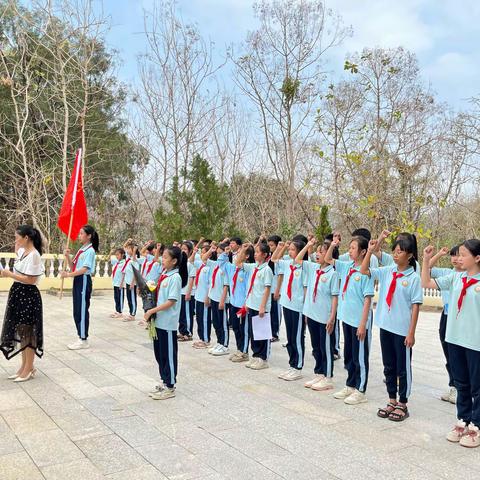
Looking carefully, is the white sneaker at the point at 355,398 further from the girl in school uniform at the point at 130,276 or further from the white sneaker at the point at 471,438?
the girl in school uniform at the point at 130,276

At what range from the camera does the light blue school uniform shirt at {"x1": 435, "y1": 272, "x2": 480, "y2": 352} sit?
3.58 meters

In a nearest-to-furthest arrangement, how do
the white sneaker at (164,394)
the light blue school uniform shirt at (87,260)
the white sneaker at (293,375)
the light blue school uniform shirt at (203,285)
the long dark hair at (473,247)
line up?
the long dark hair at (473,247) < the white sneaker at (164,394) < the white sneaker at (293,375) < the light blue school uniform shirt at (87,260) < the light blue school uniform shirt at (203,285)

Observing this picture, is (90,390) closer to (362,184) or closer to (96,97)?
(362,184)

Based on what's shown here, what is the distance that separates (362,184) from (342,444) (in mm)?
10330

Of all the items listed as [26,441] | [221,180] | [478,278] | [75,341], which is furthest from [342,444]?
[221,180]

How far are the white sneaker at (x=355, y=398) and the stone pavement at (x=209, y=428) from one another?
68mm

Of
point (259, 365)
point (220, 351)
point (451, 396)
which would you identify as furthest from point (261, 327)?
point (451, 396)

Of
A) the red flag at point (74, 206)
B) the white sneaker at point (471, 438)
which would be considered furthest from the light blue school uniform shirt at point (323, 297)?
the red flag at point (74, 206)

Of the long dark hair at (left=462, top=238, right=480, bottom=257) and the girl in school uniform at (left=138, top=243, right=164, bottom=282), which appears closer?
the long dark hair at (left=462, top=238, right=480, bottom=257)

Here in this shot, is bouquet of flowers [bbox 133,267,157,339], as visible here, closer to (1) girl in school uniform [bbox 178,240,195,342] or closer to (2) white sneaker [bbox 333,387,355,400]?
(2) white sneaker [bbox 333,387,355,400]

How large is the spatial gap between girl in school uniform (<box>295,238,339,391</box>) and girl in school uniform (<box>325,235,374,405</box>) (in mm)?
219

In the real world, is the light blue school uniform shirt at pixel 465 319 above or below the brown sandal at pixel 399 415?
above

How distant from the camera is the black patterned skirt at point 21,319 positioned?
4.89 m

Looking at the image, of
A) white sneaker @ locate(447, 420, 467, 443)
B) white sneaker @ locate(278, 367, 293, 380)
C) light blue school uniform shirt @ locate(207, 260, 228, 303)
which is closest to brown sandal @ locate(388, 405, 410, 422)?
white sneaker @ locate(447, 420, 467, 443)
